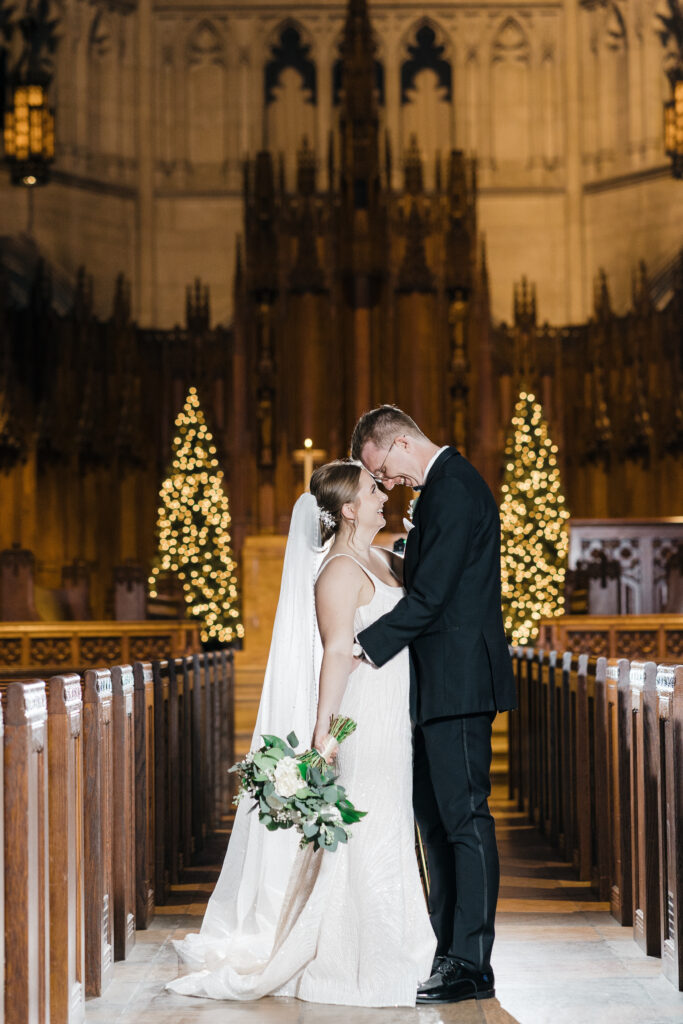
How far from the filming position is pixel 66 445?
16797mm

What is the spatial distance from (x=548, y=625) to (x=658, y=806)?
7.93m

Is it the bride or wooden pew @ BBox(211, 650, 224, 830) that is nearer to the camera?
the bride

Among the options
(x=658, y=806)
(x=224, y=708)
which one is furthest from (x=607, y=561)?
(x=658, y=806)

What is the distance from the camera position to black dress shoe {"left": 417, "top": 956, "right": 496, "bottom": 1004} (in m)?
3.57

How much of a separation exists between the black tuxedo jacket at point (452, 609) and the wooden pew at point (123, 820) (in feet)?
3.24

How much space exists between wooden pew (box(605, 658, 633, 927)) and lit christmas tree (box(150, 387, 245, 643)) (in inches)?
387

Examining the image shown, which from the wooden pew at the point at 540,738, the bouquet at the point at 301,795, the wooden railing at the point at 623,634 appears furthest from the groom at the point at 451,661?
the wooden railing at the point at 623,634

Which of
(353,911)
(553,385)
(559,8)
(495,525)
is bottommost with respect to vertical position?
(353,911)

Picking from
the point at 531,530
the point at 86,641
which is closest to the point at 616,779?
the point at 86,641

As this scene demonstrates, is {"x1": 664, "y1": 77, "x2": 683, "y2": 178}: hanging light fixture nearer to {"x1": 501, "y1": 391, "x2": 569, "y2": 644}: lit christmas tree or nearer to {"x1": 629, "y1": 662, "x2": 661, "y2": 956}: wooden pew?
{"x1": 501, "y1": 391, "x2": 569, "y2": 644}: lit christmas tree

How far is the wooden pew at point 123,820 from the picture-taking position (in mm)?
4164

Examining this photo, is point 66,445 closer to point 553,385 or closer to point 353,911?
point 553,385

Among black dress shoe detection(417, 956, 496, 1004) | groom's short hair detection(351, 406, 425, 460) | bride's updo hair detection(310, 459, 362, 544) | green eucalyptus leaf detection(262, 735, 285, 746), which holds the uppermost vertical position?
groom's short hair detection(351, 406, 425, 460)

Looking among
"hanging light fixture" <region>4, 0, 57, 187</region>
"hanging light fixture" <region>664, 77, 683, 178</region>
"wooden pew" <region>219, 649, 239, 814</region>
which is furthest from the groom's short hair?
"hanging light fixture" <region>4, 0, 57, 187</region>
